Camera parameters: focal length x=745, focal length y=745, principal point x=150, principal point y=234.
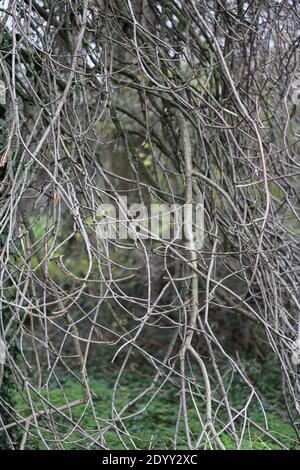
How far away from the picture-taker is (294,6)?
3.99 m

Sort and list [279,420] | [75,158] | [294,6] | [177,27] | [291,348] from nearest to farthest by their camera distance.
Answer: [291,348] < [75,158] < [294,6] < [177,27] < [279,420]

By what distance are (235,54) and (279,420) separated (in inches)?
113

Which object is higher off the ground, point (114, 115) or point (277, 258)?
point (114, 115)

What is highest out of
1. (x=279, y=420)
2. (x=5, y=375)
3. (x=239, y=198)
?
(x=239, y=198)

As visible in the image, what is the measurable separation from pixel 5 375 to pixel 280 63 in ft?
7.58

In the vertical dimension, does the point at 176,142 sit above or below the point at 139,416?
above

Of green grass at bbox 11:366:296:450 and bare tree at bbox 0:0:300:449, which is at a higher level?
bare tree at bbox 0:0:300:449

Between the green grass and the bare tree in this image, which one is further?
the green grass

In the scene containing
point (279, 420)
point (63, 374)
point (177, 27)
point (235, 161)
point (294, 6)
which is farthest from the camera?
point (63, 374)

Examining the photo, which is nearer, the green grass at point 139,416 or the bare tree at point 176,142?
the bare tree at point 176,142

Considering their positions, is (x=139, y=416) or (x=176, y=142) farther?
(x=139, y=416)

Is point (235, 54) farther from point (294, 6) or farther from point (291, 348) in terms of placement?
point (291, 348)

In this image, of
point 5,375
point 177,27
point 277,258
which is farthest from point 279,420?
point 177,27

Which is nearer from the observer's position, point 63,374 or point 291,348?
point 291,348
